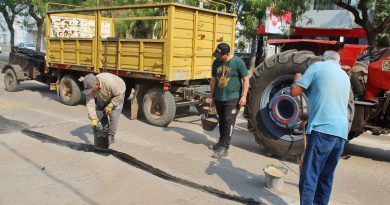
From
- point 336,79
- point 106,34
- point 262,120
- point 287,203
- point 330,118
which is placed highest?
point 106,34

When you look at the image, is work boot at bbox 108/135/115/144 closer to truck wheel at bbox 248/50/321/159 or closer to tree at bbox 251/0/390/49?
truck wheel at bbox 248/50/321/159

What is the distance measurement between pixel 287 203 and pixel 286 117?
74.4 inches

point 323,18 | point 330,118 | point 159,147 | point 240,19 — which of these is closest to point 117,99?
point 159,147

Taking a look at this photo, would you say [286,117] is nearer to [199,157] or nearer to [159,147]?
[199,157]

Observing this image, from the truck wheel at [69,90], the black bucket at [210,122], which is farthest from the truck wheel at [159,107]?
the truck wheel at [69,90]

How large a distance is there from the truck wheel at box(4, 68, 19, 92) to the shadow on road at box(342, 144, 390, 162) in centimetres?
1031

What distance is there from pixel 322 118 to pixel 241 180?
6.22ft

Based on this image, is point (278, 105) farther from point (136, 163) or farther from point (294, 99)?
point (136, 163)

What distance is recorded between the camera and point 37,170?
5.56 metres

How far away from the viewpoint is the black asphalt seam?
4.81 metres

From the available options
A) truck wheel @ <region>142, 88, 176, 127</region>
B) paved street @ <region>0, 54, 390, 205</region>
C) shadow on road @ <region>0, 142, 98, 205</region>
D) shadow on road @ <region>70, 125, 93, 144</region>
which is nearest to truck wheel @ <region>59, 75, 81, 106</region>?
paved street @ <region>0, 54, 390, 205</region>

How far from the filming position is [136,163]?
5.93 metres

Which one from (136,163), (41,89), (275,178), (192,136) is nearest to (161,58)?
(192,136)

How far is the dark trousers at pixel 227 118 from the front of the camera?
255 inches
